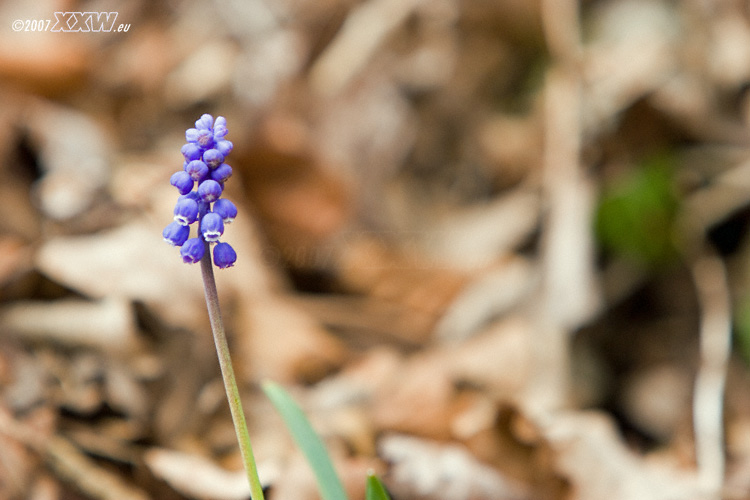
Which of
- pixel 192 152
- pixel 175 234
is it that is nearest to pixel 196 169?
pixel 192 152

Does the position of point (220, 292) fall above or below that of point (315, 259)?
below

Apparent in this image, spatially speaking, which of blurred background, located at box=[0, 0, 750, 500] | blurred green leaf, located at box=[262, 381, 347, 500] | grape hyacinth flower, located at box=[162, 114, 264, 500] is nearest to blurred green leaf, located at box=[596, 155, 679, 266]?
blurred background, located at box=[0, 0, 750, 500]

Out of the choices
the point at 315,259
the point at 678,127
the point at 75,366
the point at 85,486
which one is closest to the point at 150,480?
the point at 85,486

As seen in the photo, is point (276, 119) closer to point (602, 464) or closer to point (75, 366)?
point (75, 366)

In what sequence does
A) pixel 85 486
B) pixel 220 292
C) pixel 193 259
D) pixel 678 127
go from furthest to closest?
pixel 678 127, pixel 220 292, pixel 85 486, pixel 193 259

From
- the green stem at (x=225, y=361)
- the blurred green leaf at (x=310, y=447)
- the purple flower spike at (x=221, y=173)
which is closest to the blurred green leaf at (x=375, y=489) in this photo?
the blurred green leaf at (x=310, y=447)

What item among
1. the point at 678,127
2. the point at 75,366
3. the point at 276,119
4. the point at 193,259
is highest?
the point at 276,119

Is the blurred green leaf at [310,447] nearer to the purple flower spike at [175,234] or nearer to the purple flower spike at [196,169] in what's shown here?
the purple flower spike at [175,234]
